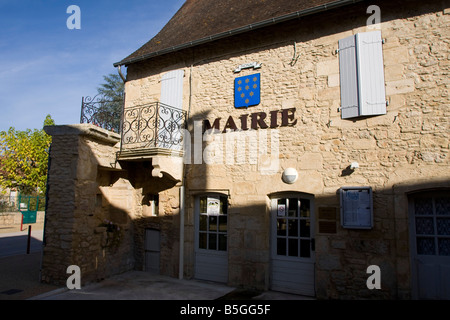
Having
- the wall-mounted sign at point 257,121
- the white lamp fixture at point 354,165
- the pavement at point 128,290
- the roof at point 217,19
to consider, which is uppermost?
the roof at point 217,19

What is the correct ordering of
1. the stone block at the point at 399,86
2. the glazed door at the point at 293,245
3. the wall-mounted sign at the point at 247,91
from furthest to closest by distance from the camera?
the wall-mounted sign at the point at 247,91 → the glazed door at the point at 293,245 → the stone block at the point at 399,86

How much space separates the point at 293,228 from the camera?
5.86m

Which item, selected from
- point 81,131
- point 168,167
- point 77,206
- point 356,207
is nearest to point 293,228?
point 356,207

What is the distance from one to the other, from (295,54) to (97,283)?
20.2 feet

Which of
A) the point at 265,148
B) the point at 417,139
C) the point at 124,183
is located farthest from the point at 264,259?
the point at 124,183

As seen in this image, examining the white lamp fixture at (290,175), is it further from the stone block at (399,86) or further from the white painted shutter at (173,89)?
the white painted shutter at (173,89)

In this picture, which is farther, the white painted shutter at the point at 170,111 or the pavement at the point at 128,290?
the white painted shutter at the point at 170,111

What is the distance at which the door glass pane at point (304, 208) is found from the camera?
18.9ft

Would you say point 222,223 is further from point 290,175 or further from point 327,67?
point 327,67

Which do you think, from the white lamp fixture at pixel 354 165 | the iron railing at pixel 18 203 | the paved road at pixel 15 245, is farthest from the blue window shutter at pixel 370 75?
the iron railing at pixel 18 203

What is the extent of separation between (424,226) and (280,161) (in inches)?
100

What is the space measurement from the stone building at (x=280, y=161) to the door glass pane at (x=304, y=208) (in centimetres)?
2

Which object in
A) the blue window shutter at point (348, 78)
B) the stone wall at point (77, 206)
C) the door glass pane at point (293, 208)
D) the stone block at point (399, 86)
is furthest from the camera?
the stone wall at point (77, 206)

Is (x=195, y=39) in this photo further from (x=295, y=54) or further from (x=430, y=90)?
(x=430, y=90)
